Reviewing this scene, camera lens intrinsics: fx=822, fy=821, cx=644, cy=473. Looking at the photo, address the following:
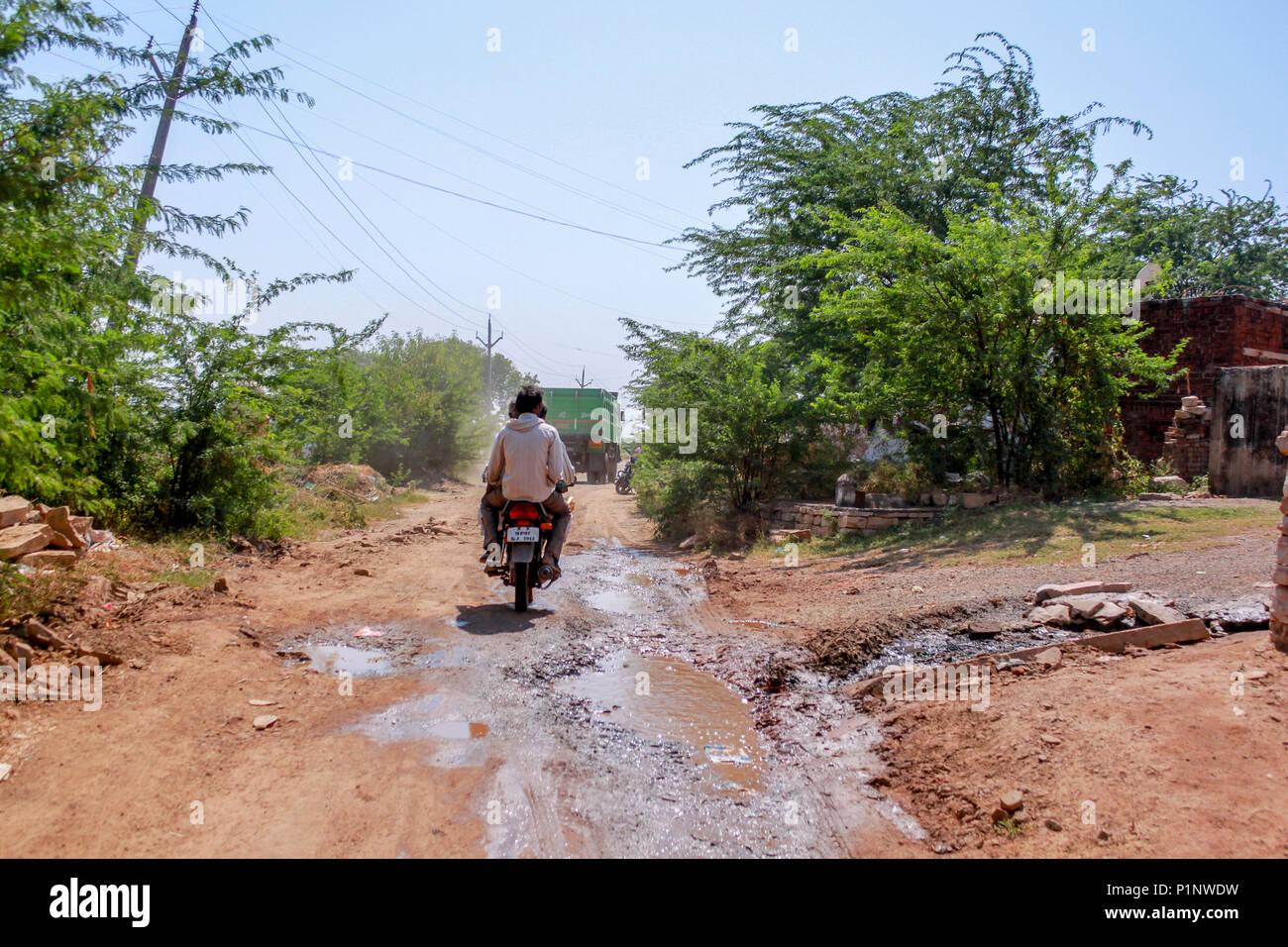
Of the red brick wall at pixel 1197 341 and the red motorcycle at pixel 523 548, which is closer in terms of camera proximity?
the red motorcycle at pixel 523 548

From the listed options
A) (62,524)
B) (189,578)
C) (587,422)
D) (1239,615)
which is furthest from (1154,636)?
(587,422)

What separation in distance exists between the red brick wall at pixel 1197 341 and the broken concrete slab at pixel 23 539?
1510 centimetres

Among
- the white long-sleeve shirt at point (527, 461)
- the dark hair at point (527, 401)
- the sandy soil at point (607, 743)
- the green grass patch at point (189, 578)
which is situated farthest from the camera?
the dark hair at point (527, 401)

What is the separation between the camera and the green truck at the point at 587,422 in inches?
1293

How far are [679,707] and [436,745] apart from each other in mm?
1371

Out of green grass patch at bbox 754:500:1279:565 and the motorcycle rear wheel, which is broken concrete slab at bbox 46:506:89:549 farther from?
green grass patch at bbox 754:500:1279:565

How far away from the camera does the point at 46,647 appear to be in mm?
4496

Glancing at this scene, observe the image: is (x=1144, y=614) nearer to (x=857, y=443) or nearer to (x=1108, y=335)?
(x=1108, y=335)

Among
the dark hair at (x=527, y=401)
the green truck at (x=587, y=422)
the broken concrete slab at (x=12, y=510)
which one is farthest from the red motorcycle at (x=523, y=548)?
the green truck at (x=587, y=422)

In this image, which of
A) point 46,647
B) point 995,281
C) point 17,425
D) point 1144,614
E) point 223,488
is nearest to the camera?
point 17,425

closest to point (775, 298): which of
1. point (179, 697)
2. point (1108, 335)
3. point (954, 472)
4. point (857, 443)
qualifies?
point (857, 443)

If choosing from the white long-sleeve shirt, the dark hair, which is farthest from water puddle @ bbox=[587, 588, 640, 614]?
the dark hair

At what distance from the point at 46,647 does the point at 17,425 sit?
1430mm
